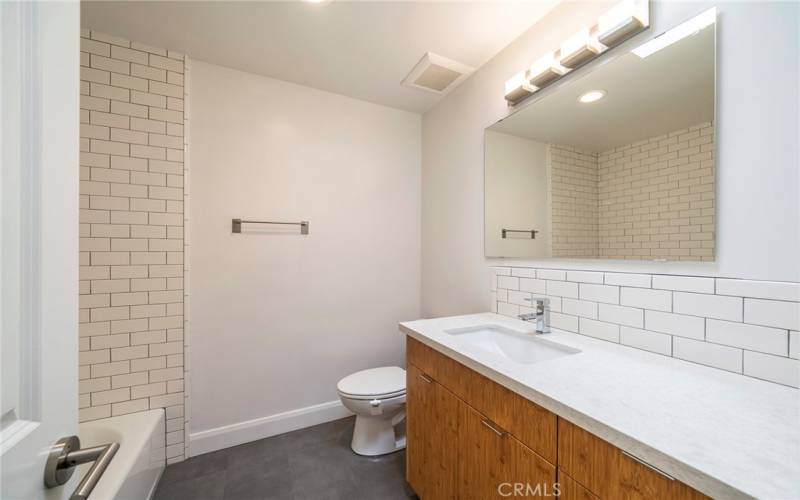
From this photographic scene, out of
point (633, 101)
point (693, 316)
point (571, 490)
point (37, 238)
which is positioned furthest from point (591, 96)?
point (37, 238)

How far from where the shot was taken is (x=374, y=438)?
6.06 feet

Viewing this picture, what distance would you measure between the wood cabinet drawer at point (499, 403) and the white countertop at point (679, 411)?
0.04 metres

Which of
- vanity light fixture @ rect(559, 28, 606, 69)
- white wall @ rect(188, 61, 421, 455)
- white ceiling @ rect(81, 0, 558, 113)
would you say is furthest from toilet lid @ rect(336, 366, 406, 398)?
white ceiling @ rect(81, 0, 558, 113)

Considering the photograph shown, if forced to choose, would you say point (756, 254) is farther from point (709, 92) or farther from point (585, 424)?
point (585, 424)

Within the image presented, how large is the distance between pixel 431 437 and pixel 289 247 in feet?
4.81

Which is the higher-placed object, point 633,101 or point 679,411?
point 633,101

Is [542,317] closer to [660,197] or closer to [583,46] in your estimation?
[660,197]

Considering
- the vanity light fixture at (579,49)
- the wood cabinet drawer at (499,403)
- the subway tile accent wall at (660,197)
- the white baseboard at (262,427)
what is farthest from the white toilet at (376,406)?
the vanity light fixture at (579,49)

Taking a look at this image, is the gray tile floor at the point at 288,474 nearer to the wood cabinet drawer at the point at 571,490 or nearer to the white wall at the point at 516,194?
the wood cabinet drawer at the point at 571,490

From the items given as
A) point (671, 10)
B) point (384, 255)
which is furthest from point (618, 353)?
point (384, 255)

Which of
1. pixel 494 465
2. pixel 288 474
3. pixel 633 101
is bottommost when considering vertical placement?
pixel 288 474

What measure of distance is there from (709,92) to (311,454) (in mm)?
2479

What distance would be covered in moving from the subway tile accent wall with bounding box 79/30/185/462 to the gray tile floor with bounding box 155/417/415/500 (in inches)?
9.3

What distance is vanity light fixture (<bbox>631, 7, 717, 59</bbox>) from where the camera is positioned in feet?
3.18
